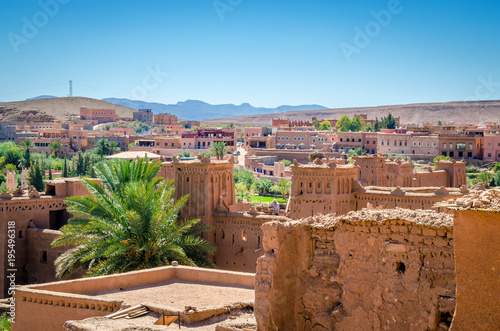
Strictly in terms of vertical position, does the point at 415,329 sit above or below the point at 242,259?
above

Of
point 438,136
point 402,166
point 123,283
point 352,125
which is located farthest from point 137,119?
point 123,283

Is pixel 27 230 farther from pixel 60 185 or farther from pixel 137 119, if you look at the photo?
pixel 137 119

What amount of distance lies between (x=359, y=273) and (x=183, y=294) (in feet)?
15.6

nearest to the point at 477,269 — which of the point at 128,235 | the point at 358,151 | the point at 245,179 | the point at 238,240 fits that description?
the point at 128,235

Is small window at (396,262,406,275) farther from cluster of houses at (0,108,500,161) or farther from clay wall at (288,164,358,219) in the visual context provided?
cluster of houses at (0,108,500,161)

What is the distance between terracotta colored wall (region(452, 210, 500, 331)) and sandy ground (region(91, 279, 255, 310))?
16.2 feet

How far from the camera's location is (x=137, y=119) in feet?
509

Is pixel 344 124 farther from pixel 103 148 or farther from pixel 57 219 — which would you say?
pixel 57 219

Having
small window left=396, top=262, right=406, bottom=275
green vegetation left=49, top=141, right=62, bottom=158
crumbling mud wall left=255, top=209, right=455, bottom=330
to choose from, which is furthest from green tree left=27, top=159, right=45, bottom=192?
small window left=396, top=262, right=406, bottom=275

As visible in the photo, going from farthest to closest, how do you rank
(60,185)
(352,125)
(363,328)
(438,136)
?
(352,125) → (438,136) → (60,185) → (363,328)

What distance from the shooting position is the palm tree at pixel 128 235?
15499 mm

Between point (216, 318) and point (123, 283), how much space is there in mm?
3130

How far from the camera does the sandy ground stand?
11625mm

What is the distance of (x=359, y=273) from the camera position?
8.41 m
